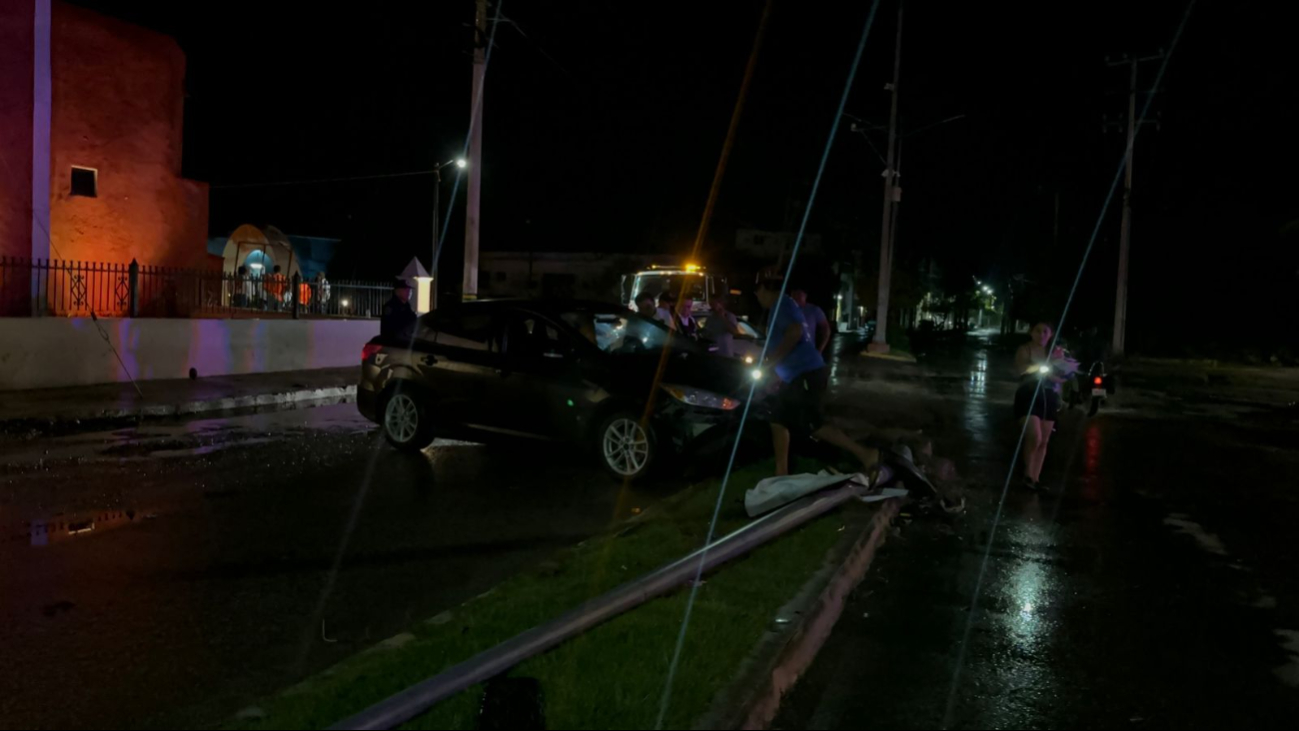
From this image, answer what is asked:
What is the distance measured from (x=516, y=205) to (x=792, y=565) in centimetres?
6366

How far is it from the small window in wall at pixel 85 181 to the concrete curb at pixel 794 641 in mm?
16627

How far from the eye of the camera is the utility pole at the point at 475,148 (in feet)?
61.1

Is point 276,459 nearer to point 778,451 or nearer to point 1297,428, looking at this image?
point 778,451

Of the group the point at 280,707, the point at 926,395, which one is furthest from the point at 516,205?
the point at 280,707

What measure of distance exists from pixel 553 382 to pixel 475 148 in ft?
33.9

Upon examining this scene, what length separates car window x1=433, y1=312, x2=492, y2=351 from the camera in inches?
408

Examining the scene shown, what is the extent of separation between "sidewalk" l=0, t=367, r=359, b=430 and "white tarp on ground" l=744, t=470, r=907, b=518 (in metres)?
8.85

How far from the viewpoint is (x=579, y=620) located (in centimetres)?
473

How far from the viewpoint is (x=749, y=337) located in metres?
16.0

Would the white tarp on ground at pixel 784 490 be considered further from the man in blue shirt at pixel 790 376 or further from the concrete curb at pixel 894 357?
the concrete curb at pixel 894 357

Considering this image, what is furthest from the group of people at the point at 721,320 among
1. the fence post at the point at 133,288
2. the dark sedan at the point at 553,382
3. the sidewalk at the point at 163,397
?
the fence post at the point at 133,288

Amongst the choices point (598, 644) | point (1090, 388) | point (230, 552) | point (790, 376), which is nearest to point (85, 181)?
point (230, 552)

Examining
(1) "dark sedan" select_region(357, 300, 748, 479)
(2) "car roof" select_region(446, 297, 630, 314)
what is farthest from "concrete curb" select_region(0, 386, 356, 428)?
(2) "car roof" select_region(446, 297, 630, 314)

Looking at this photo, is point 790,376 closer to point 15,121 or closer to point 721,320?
point 721,320
